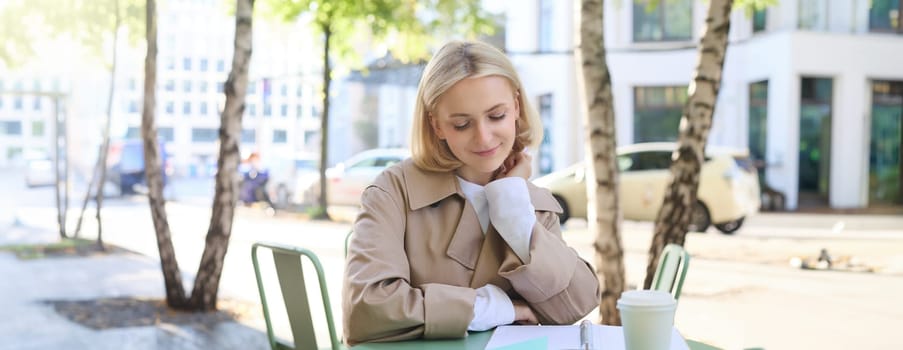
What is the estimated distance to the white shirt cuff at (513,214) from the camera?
1.92 meters

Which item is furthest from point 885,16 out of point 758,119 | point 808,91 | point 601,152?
point 601,152

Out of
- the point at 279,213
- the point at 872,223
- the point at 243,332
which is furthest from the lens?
the point at 279,213

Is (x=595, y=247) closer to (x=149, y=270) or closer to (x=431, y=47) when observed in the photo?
(x=149, y=270)

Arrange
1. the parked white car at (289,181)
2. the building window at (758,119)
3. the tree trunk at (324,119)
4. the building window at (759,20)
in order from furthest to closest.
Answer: the building window at (759,20), the building window at (758,119), the parked white car at (289,181), the tree trunk at (324,119)

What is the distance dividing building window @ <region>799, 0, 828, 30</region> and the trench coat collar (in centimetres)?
2025

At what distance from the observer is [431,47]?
18234 millimetres

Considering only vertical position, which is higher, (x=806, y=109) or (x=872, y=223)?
(x=806, y=109)

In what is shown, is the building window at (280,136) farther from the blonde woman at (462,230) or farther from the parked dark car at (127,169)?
the blonde woman at (462,230)

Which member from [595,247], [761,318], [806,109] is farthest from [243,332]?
[806,109]

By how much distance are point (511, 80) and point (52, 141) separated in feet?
39.4

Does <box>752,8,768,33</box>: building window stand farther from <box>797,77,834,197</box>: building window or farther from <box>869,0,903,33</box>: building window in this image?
<box>869,0,903,33</box>: building window

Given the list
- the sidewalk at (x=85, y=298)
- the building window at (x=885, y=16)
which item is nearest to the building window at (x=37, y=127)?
the sidewalk at (x=85, y=298)

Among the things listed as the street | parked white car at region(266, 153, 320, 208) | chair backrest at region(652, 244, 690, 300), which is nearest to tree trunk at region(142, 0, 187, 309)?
the street

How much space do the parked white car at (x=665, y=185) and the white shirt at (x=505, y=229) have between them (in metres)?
11.7
